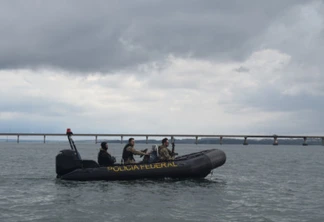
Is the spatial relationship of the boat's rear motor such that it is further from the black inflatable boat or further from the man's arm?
the man's arm

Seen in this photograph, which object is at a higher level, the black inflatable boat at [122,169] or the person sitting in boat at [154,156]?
the person sitting in boat at [154,156]

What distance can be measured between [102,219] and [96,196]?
3.99m

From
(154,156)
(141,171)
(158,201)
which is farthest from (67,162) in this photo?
(158,201)

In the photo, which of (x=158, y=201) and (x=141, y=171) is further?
(x=141, y=171)

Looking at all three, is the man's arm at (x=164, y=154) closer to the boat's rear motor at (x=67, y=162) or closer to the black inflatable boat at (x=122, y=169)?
the black inflatable boat at (x=122, y=169)

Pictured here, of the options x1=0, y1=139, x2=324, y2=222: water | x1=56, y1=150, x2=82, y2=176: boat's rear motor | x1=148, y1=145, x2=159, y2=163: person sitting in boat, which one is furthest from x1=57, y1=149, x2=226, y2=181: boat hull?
x1=148, y1=145, x2=159, y2=163: person sitting in boat

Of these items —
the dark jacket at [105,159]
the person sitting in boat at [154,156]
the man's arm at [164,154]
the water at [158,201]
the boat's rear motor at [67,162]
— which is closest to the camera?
the water at [158,201]

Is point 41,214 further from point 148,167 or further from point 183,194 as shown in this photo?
point 148,167

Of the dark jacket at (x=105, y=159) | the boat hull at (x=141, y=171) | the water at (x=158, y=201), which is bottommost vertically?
the water at (x=158, y=201)

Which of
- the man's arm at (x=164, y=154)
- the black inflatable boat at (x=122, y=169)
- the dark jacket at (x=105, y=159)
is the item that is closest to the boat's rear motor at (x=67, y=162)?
the black inflatable boat at (x=122, y=169)

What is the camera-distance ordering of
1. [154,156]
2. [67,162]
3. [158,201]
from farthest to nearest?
[154,156] < [67,162] < [158,201]

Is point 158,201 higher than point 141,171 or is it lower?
lower

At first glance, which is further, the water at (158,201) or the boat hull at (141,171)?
the boat hull at (141,171)

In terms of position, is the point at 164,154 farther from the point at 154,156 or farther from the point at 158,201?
the point at 158,201
